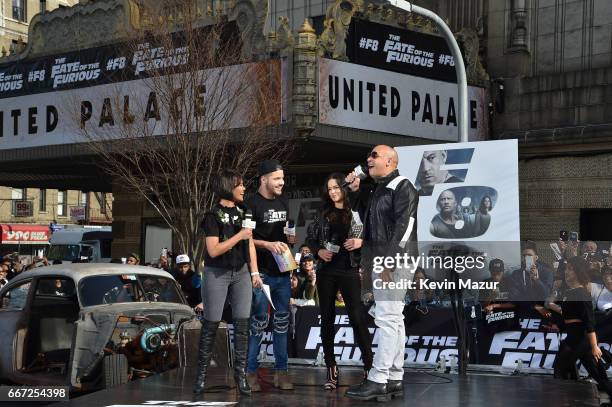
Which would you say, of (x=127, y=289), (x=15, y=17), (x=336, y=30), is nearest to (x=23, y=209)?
(x=15, y=17)

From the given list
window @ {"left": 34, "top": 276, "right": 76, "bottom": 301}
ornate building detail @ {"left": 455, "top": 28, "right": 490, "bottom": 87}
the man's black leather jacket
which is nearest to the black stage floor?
the man's black leather jacket

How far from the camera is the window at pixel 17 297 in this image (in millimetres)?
11195

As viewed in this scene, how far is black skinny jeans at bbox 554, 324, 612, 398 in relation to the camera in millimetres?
9461

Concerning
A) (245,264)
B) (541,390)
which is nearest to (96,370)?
(245,264)

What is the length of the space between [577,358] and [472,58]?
1329cm

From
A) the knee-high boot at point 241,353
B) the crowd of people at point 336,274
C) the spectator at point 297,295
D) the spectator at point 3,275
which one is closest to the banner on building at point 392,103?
the spectator at point 297,295

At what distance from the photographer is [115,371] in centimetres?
957

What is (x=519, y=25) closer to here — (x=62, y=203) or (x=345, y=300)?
(x=345, y=300)

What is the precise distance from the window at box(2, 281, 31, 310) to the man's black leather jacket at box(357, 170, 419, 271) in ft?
17.2

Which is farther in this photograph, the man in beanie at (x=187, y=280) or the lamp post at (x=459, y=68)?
the man in beanie at (x=187, y=280)

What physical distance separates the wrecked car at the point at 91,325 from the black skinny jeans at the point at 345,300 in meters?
2.31

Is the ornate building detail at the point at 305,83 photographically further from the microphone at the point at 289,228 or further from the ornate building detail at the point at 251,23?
the microphone at the point at 289,228

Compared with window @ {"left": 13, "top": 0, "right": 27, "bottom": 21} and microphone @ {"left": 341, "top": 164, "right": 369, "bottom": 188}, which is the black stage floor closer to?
microphone @ {"left": 341, "top": 164, "right": 369, "bottom": 188}

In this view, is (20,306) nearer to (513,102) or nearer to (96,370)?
(96,370)
